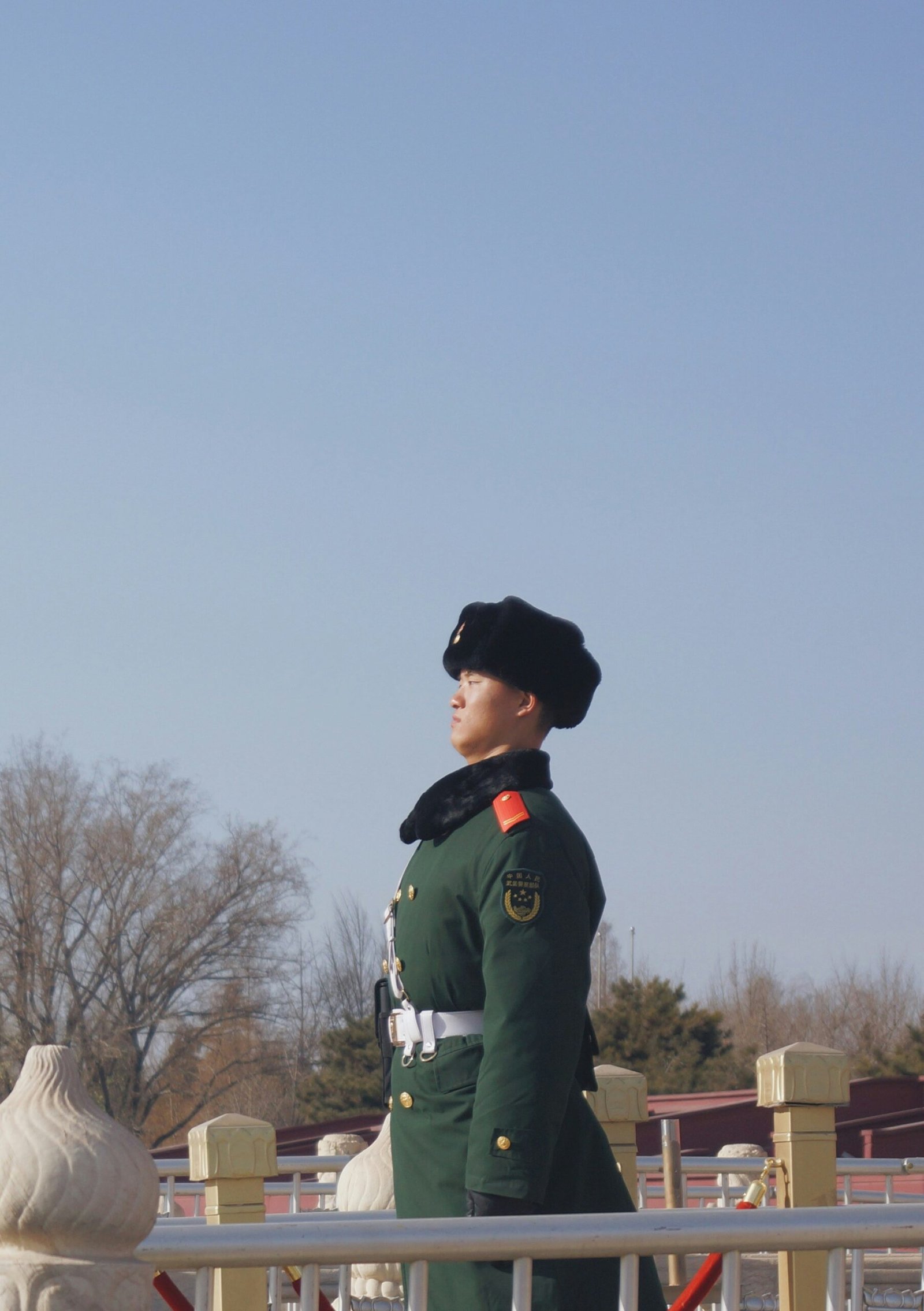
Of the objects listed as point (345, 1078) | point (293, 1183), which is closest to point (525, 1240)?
point (293, 1183)

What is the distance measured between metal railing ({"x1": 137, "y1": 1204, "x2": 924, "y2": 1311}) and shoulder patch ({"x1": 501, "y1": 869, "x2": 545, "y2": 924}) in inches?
25.2

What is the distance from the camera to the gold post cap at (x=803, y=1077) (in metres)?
4.23

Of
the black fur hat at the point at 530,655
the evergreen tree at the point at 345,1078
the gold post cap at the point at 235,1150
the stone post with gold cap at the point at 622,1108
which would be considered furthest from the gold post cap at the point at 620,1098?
the evergreen tree at the point at 345,1078

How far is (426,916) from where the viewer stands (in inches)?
126

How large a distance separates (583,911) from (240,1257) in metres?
1.03

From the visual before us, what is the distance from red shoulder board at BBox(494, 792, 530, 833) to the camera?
3.16 m

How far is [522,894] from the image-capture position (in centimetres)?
306

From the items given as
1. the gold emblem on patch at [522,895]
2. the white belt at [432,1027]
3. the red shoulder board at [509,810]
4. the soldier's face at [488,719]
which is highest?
the soldier's face at [488,719]

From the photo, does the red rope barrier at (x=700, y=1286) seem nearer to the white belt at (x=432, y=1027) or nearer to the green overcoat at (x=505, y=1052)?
the green overcoat at (x=505, y=1052)

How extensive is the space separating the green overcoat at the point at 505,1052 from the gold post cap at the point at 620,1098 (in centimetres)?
195

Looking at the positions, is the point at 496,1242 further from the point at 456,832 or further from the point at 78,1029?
the point at 78,1029

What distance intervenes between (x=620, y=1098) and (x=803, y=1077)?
97 centimetres

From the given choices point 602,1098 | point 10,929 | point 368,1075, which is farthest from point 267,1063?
point 602,1098

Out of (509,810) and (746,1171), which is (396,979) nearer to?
(509,810)
